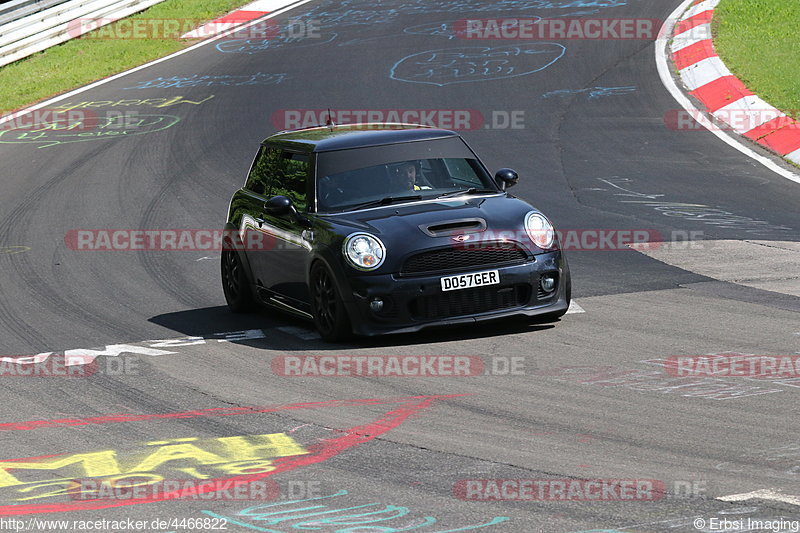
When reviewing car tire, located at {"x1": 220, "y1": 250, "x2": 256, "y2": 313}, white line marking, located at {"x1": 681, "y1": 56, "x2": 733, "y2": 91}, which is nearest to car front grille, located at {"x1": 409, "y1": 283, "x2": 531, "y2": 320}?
car tire, located at {"x1": 220, "y1": 250, "x2": 256, "y2": 313}

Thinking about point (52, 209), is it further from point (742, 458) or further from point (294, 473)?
point (742, 458)

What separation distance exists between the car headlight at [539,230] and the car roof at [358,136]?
49.9 inches

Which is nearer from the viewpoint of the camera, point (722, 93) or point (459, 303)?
point (459, 303)

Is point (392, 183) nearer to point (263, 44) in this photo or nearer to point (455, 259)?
point (455, 259)

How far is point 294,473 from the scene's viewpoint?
5.83 metres

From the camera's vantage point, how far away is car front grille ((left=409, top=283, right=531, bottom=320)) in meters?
8.68

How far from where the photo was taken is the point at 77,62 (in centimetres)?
2508

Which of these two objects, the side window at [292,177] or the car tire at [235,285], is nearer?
the side window at [292,177]

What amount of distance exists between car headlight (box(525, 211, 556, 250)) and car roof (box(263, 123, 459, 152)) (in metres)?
1.27

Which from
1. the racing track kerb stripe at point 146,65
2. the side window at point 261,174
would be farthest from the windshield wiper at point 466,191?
the racing track kerb stripe at point 146,65

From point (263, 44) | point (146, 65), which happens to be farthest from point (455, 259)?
point (263, 44)

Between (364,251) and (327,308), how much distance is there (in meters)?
0.58

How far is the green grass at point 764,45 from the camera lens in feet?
57.3

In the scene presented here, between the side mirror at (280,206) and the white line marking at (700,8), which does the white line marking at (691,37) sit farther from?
the side mirror at (280,206)
